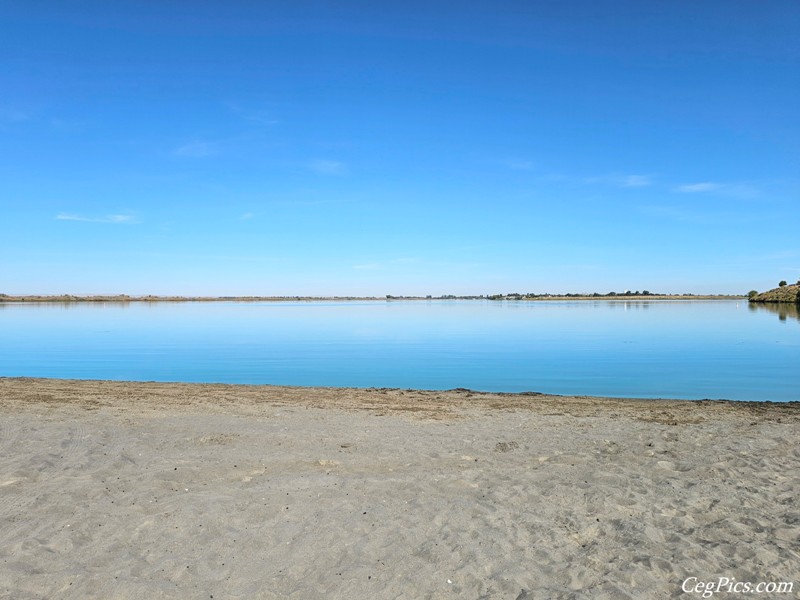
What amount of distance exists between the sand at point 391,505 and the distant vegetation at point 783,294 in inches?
4404

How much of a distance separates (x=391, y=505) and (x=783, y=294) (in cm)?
12678

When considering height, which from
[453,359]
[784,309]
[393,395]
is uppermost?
[784,309]

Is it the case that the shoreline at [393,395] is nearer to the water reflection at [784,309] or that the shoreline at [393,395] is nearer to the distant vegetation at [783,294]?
the water reflection at [784,309]

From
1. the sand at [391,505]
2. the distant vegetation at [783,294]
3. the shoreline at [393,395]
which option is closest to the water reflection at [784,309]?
the distant vegetation at [783,294]

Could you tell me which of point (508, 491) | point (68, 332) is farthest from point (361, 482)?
point (68, 332)

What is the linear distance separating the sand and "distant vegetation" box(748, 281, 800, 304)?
112 metres

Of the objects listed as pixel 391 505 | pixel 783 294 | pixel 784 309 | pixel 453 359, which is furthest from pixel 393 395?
pixel 783 294

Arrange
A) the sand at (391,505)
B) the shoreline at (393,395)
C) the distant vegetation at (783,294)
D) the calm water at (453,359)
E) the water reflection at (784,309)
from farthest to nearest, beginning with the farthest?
the distant vegetation at (783,294), the water reflection at (784,309), the calm water at (453,359), the shoreline at (393,395), the sand at (391,505)

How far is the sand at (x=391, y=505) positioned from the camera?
221 inches

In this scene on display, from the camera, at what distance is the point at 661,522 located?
6812 mm

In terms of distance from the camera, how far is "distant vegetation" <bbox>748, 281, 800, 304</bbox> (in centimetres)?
10395

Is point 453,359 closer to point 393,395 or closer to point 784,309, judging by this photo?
point 393,395

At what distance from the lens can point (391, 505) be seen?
738 centimetres

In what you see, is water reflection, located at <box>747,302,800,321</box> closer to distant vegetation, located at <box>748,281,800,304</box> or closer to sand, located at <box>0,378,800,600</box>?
distant vegetation, located at <box>748,281,800,304</box>
